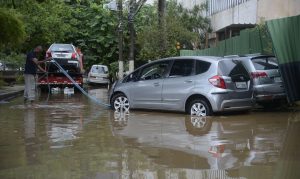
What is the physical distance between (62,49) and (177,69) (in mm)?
12715

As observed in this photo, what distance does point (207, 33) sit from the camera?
3759 cm

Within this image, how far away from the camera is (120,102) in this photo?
15555 mm

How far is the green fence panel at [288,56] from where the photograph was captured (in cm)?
1392

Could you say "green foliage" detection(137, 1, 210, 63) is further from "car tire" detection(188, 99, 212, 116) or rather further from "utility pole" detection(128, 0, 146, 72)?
"car tire" detection(188, 99, 212, 116)

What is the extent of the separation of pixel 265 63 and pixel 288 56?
2.78ft

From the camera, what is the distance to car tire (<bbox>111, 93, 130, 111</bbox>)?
1545 centimetres

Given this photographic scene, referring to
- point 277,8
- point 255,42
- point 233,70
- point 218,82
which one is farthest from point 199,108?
point 277,8

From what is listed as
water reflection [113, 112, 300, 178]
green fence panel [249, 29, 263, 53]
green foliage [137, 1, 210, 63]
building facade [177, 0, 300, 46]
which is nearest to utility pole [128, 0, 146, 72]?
green foliage [137, 1, 210, 63]

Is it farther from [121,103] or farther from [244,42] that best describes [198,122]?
[244,42]

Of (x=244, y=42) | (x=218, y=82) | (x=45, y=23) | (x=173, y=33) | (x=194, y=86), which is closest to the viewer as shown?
(x=218, y=82)

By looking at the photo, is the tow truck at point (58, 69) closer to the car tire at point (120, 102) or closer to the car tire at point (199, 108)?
the car tire at point (120, 102)


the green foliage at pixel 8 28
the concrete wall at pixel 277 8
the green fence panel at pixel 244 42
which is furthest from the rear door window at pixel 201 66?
the concrete wall at pixel 277 8

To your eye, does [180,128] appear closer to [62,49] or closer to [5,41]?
[5,41]

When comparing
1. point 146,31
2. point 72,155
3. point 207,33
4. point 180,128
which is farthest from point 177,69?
point 207,33
